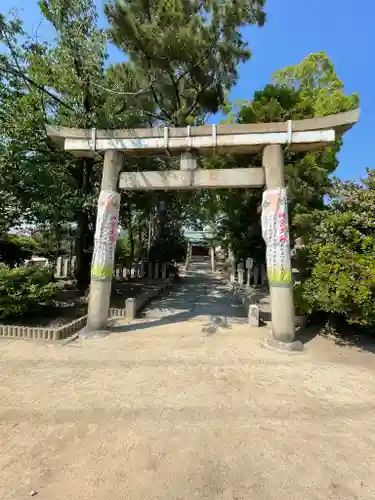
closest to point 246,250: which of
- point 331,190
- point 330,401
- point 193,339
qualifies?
point 331,190

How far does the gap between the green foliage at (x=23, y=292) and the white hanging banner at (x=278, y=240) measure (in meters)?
5.63

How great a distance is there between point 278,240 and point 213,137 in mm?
2750

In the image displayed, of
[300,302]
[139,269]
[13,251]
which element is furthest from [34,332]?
[139,269]


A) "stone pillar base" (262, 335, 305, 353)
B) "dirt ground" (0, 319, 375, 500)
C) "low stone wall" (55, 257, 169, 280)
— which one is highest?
"low stone wall" (55, 257, 169, 280)

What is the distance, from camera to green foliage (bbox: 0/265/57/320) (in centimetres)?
678

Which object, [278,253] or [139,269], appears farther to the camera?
[139,269]

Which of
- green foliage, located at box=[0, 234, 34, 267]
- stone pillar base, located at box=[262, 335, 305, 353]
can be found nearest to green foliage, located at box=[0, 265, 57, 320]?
green foliage, located at box=[0, 234, 34, 267]

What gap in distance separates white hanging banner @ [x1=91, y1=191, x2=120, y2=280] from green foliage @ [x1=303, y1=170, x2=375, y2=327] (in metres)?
4.68

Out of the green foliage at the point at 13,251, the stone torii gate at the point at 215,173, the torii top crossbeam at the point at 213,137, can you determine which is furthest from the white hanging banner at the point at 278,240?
the green foliage at the point at 13,251

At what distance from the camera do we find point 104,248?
22.1 feet

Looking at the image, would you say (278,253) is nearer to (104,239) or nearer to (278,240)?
(278,240)

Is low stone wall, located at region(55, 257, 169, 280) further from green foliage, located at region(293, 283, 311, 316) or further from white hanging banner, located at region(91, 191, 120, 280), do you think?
green foliage, located at region(293, 283, 311, 316)

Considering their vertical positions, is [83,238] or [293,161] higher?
[293,161]

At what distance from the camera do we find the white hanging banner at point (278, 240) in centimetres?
607
